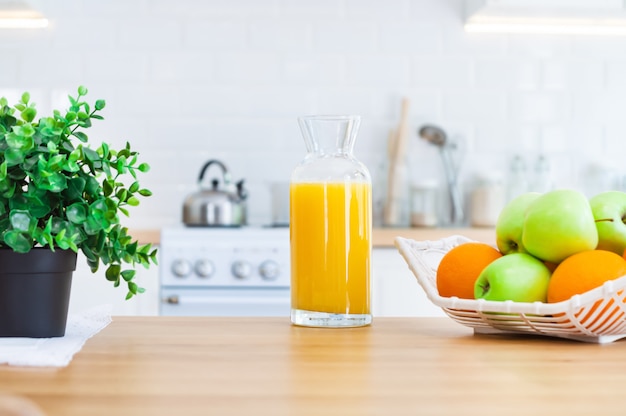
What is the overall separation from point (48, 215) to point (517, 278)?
1.63 ft

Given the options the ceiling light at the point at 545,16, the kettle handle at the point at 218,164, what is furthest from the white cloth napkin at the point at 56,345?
the ceiling light at the point at 545,16

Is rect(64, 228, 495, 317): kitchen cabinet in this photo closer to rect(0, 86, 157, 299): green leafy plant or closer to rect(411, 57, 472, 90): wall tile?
rect(411, 57, 472, 90): wall tile

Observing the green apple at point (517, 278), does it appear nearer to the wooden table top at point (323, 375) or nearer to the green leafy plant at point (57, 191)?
the wooden table top at point (323, 375)

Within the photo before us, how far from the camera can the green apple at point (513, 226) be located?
102 centimetres

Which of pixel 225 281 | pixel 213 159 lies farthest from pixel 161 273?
pixel 213 159

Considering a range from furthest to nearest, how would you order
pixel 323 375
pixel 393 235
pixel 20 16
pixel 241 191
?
pixel 20 16 → pixel 241 191 → pixel 393 235 → pixel 323 375

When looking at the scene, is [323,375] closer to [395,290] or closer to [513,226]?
[513,226]

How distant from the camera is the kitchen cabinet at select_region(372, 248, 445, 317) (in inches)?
105

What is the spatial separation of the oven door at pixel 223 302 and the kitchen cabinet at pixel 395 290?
285 mm

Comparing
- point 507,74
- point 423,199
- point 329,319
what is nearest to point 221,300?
point 423,199

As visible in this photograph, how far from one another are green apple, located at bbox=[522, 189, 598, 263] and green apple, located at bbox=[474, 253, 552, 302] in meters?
0.02

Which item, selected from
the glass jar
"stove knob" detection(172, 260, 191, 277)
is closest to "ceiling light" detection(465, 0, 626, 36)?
the glass jar

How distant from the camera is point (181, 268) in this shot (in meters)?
2.60

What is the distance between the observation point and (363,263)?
1078 millimetres
